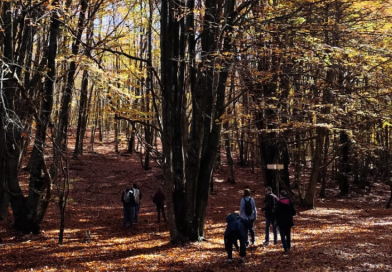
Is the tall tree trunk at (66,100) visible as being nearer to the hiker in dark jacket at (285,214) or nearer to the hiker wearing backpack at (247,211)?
the hiker wearing backpack at (247,211)

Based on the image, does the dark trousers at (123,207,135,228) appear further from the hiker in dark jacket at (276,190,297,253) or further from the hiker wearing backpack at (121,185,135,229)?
the hiker in dark jacket at (276,190,297,253)

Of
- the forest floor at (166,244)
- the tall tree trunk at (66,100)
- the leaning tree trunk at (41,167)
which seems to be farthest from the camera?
the leaning tree trunk at (41,167)

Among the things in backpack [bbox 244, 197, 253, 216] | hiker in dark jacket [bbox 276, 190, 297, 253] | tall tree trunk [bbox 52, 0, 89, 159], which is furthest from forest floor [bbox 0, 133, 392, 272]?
tall tree trunk [bbox 52, 0, 89, 159]

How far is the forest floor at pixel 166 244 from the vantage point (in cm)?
783

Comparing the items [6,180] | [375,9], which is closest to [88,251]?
[6,180]

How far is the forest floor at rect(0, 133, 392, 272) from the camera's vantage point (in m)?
7.83

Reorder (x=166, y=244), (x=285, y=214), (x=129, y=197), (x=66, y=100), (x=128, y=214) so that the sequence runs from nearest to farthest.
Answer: (x=285, y=214)
(x=166, y=244)
(x=66, y=100)
(x=129, y=197)
(x=128, y=214)

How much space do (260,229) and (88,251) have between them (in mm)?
6634

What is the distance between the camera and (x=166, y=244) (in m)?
9.95

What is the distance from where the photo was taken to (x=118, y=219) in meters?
14.4

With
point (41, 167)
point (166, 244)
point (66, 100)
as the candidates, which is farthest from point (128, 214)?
point (66, 100)

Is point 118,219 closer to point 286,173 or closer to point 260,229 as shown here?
point 260,229

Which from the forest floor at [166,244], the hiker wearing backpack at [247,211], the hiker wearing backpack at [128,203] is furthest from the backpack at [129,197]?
the hiker wearing backpack at [247,211]

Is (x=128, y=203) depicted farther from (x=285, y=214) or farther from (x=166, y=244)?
(x=285, y=214)
